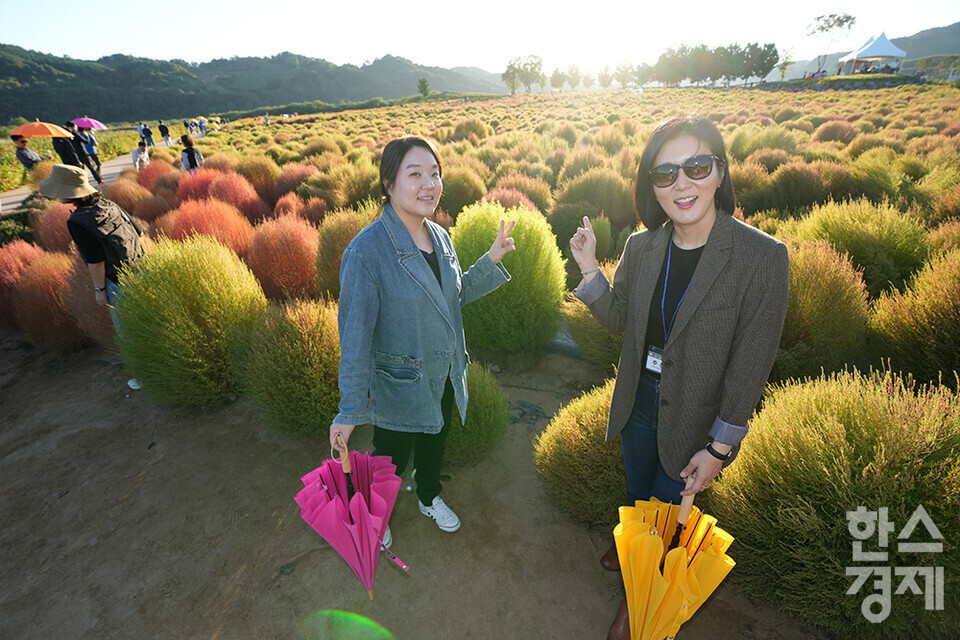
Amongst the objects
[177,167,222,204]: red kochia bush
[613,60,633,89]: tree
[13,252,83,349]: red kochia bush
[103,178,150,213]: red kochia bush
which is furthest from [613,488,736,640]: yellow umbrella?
[613,60,633,89]: tree

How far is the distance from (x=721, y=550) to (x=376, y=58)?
601 feet

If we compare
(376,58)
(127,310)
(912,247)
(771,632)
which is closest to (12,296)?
(127,310)

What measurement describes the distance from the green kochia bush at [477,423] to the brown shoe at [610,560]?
1.10 meters

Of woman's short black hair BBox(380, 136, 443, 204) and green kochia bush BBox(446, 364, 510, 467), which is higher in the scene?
woman's short black hair BBox(380, 136, 443, 204)

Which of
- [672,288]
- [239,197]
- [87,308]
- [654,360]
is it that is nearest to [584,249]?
[672,288]

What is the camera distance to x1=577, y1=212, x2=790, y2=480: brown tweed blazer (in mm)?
1320

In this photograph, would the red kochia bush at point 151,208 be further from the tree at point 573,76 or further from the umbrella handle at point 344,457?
the tree at point 573,76

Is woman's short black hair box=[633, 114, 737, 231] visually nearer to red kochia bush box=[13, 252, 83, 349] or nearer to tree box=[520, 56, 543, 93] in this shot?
red kochia bush box=[13, 252, 83, 349]

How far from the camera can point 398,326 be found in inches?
70.9

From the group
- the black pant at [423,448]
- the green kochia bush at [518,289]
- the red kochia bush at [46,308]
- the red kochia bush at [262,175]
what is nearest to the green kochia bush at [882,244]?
the green kochia bush at [518,289]

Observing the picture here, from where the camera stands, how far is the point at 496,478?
118 inches

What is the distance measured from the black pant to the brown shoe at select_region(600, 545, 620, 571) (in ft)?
3.48

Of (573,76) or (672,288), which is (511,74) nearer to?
(573,76)

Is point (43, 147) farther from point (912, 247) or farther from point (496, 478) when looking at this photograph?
point (912, 247)
